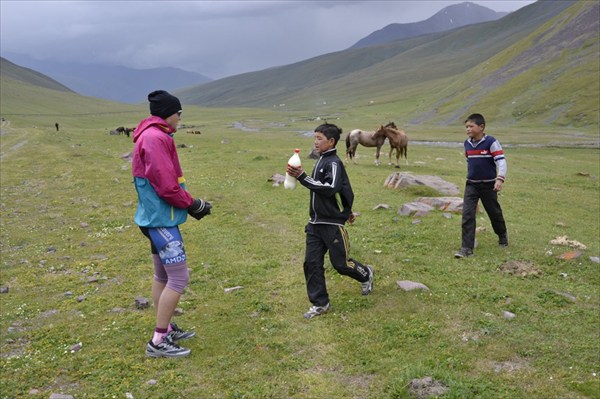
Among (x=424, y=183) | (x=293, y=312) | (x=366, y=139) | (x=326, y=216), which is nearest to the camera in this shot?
(x=326, y=216)

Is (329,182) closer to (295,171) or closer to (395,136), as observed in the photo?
(295,171)

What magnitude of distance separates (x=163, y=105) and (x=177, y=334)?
149 inches

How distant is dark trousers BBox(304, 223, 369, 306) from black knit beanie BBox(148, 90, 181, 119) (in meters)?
3.27

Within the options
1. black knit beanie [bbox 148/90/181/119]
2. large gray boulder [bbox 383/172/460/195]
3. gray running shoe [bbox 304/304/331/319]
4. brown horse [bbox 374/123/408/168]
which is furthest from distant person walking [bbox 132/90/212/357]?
brown horse [bbox 374/123/408/168]

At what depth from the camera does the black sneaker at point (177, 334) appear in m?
8.03

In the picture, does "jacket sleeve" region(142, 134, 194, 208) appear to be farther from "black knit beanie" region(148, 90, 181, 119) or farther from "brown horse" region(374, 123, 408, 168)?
"brown horse" region(374, 123, 408, 168)

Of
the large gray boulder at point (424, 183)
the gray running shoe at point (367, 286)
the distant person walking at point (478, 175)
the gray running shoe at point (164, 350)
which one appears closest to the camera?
the gray running shoe at point (164, 350)

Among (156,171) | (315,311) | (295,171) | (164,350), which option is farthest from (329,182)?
(164,350)

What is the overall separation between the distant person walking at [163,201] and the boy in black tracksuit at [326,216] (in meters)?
2.17

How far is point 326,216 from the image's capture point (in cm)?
866

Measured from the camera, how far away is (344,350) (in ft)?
25.1

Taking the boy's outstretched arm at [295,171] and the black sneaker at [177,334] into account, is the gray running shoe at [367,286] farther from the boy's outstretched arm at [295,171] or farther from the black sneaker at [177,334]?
the black sneaker at [177,334]

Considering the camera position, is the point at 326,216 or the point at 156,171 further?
the point at 326,216

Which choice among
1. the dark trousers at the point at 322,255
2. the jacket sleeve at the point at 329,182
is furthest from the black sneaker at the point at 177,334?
the jacket sleeve at the point at 329,182
